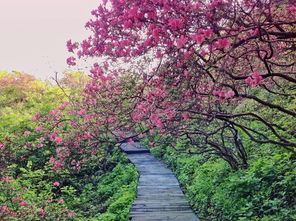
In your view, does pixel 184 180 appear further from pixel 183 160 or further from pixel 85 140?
pixel 85 140

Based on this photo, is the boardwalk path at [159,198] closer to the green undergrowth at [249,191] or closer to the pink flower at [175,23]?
the green undergrowth at [249,191]

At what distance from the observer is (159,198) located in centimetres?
715

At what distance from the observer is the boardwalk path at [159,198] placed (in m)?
6.16

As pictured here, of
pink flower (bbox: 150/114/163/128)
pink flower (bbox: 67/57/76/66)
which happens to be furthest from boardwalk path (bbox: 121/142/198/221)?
pink flower (bbox: 67/57/76/66)

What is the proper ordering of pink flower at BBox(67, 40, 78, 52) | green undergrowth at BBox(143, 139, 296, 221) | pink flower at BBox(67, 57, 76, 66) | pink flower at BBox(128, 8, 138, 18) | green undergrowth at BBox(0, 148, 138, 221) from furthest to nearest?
green undergrowth at BBox(0, 148, 138, 221)
pink flower at BBox(67, 57, 76, 66)
pink flower at BBox(67, 40, 78, 52)
green undergrowth at BBox(143, 139, 296, 221)
pink flower at BBox(128, 8, 138, 18)

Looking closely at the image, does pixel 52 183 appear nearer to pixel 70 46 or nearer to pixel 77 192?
pixel 77 192

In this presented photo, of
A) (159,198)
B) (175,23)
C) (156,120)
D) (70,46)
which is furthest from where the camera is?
(159,198)

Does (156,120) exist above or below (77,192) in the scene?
above

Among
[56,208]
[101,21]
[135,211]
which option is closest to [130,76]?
[101,21]

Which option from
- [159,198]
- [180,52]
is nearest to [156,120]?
[180,52]

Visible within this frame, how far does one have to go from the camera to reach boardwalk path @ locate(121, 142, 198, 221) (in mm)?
6156

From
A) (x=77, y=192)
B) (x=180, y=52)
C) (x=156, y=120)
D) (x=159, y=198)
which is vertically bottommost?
(x=77, y=192)

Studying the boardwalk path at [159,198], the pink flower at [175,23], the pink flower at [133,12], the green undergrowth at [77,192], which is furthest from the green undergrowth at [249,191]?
the pink flower at [133,12]

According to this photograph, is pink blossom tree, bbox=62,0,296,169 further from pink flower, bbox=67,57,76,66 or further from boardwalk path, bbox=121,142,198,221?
boardwalk path, bbox=121,142,198,221
